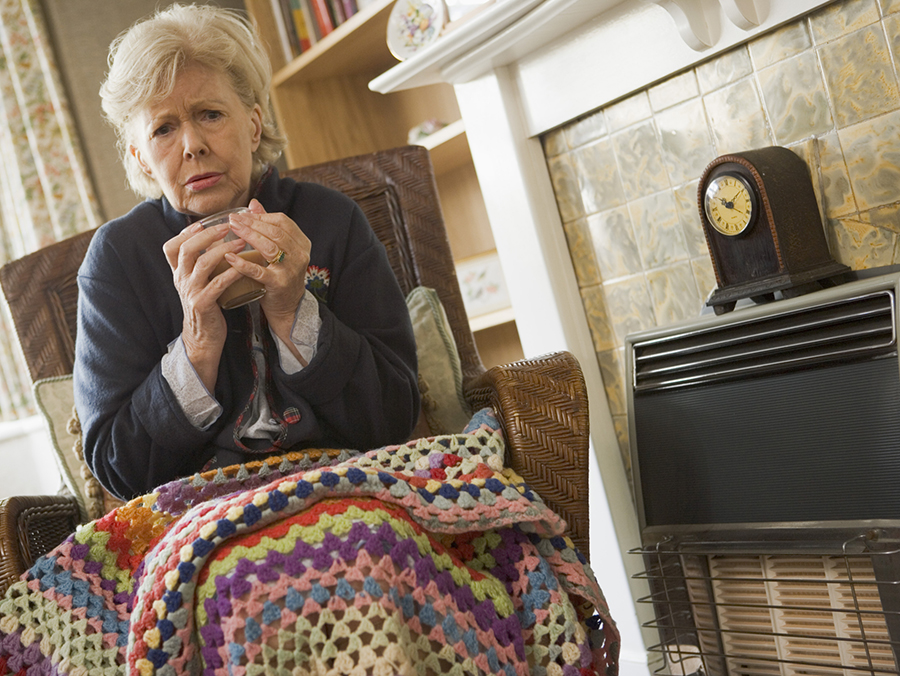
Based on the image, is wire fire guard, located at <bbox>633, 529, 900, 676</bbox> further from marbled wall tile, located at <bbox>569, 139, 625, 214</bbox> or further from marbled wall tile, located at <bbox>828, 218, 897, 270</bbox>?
marbled wall tile, located at <bbox>569, 139, 625, 214</bbox>

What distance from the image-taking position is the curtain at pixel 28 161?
8.09 feet

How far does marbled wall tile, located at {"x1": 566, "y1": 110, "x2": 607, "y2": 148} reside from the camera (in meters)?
1.66

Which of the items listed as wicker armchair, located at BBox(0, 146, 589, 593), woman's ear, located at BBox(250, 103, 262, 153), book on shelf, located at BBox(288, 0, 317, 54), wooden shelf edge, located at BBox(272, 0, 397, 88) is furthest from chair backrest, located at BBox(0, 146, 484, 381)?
book on shelf, located at BBox(288, 0, 317, 54)

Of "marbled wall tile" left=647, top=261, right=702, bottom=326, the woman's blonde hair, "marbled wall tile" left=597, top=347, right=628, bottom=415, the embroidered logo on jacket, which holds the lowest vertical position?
"marbled wall tile" left=597, top=347, right=628, bottom=415

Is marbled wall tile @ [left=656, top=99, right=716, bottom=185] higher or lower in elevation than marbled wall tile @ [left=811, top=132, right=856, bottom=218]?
higher

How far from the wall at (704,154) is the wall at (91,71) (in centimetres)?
147

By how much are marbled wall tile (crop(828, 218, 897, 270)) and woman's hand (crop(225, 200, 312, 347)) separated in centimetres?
88

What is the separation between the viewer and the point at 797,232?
131 cm

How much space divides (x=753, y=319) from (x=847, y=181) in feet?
0.98

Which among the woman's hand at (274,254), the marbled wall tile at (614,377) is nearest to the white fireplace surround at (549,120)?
the marbled wall tile at (614,377)

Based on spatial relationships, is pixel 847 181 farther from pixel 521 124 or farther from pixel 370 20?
pixel 370 20

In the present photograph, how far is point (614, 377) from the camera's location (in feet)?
5.77

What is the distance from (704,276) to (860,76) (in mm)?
428

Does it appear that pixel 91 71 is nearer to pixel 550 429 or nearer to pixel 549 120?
pixel 549 120
